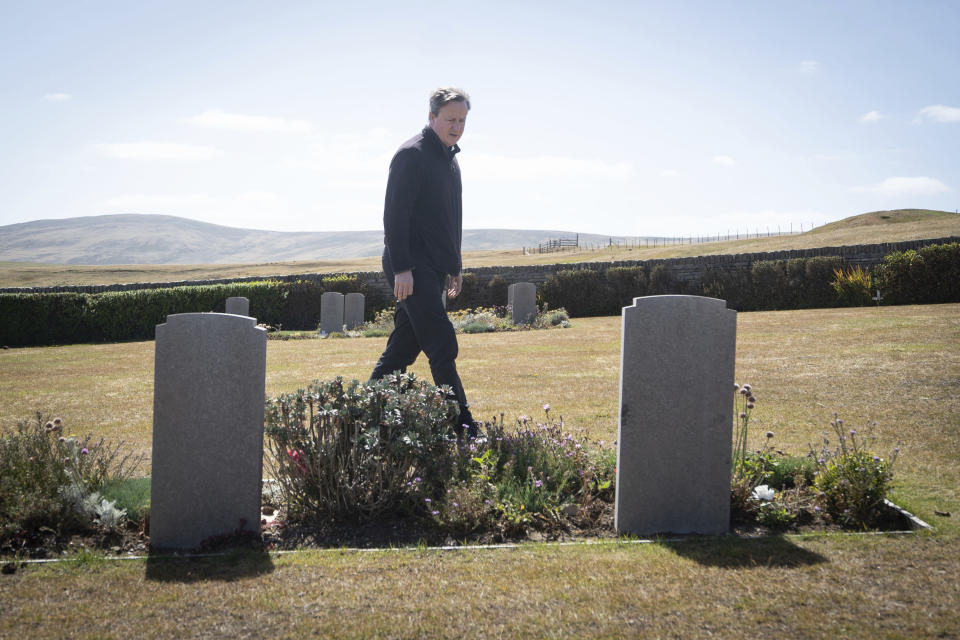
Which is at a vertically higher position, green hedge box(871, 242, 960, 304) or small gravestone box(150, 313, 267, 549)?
green hedge box(871, 242, 960, 304)

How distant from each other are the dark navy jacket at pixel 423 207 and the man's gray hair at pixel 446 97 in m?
0.17

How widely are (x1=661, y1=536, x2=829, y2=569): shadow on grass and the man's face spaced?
296cm

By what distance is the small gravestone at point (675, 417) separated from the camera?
11.3ft

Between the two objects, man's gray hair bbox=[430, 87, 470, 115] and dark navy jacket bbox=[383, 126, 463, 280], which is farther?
man's gray hair bbox=[430, 87, 470, 115]

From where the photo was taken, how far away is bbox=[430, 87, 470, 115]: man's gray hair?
4223 millimetres

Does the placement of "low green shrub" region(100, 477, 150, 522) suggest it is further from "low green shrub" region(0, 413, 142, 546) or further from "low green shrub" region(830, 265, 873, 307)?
"low green shrub" region(830, 265, 873, 307)

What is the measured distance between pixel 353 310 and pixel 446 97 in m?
16.6

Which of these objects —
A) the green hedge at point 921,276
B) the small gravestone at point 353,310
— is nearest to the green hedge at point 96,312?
the small gravestone at point 353,310

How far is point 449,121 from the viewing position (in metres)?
4.27

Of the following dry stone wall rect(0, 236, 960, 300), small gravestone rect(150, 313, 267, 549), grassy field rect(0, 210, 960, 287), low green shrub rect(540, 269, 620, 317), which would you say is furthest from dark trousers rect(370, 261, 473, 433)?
grassy field rect(0, 210, 960, 287)

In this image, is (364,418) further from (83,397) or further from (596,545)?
(83,397)

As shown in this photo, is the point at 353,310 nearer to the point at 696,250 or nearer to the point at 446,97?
the point at 446,97

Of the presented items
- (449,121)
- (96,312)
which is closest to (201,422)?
(449,121)

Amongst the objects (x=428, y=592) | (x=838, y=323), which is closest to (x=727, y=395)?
(x=428, y=592)
